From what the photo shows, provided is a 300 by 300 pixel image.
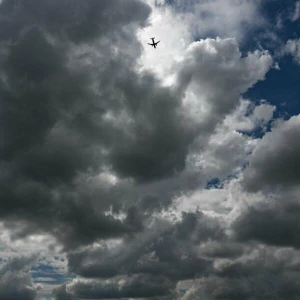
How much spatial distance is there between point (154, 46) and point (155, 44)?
409 centimetres

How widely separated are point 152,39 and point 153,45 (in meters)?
8.15

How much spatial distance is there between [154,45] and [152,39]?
794cm

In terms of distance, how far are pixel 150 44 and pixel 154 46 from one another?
13.8ft

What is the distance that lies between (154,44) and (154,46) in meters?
3.60

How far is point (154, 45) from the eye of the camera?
181m

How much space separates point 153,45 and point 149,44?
3514 mm

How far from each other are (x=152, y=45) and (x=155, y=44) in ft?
12.0

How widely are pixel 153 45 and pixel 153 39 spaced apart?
799 centimetres

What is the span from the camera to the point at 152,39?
18425cm

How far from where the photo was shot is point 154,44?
596ft

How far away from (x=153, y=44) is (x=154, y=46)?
3.45 metres

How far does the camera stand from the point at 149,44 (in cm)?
17962

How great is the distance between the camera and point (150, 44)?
7106 inches

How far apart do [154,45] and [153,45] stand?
3.13 ft
